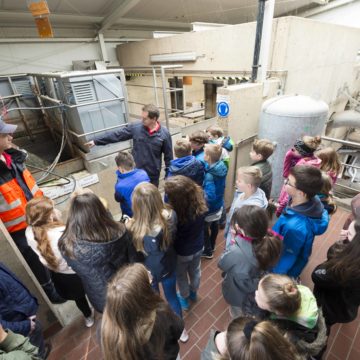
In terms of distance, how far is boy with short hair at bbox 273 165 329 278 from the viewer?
157 cm

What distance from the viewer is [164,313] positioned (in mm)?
1063

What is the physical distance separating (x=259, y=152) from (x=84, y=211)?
5.80 ft

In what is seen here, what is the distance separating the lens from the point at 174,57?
19.7 ft

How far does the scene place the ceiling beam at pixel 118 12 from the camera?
5.95 meters

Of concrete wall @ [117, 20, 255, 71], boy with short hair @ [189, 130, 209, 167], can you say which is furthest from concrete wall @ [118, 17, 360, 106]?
boy with short hair @ [189, 130, 209, 167]

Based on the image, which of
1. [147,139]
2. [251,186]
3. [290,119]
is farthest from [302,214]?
[147,139]

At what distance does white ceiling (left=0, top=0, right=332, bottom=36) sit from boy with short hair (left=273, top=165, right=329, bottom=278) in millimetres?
6603

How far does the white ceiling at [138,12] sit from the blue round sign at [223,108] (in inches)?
195

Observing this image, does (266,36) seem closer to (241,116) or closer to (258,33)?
(258,33)

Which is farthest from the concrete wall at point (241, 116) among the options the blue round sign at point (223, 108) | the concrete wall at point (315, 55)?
the concrete wall at point (315, 55)

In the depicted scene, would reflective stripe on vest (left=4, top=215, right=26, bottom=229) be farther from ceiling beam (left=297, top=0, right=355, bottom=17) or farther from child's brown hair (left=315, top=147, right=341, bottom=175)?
ceiling beam (left=297, top=0, right=355, bottom=17)

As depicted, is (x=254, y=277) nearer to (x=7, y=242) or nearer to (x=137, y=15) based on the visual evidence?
(x=7, y=242)

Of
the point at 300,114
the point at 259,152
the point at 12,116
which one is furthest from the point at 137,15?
the point at 259,152

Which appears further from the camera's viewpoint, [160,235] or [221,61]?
[221,61]
